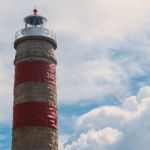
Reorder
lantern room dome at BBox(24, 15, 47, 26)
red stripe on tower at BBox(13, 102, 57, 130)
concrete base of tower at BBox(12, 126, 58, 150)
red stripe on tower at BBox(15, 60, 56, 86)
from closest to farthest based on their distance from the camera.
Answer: concrete base of tower at BBox(12, 126, 58, 150), red stripe on tower at BBox(13, 102, 57, 130), red stripe on tower at BBox(15, 60, 56, 86), lantern room dome at BBox(24, 15, 47, 26)

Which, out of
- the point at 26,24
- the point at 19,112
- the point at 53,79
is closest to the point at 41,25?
the point at 26,24

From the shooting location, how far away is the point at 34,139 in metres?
46.8

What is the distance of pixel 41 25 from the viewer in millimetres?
51750

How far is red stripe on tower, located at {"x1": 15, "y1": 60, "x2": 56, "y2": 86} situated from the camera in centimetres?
4859

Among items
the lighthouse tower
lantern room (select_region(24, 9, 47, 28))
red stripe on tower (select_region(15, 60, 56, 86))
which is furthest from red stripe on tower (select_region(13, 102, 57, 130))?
lantern room (select_region(24, 9, 47, 28))

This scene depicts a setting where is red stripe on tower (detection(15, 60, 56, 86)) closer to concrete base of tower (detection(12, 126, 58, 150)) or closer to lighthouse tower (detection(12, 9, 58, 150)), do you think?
lighthouse tower (detection(12, 9, 58, 150))

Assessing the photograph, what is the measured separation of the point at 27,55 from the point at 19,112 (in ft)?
18.2

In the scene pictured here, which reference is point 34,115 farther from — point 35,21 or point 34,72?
point 35,21

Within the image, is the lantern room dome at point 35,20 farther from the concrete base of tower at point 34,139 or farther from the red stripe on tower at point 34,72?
the concrete base of tower at point 34,139

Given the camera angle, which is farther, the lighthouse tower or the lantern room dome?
the lantern room dome

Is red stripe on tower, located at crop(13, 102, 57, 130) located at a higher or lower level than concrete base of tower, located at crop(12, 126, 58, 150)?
higher

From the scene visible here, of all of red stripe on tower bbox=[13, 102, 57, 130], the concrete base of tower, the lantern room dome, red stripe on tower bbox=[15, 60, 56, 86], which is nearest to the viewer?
the concrete base of tower

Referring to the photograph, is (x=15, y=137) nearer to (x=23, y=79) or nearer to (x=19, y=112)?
(x=19, y=112)

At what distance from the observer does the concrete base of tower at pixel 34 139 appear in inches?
1837
